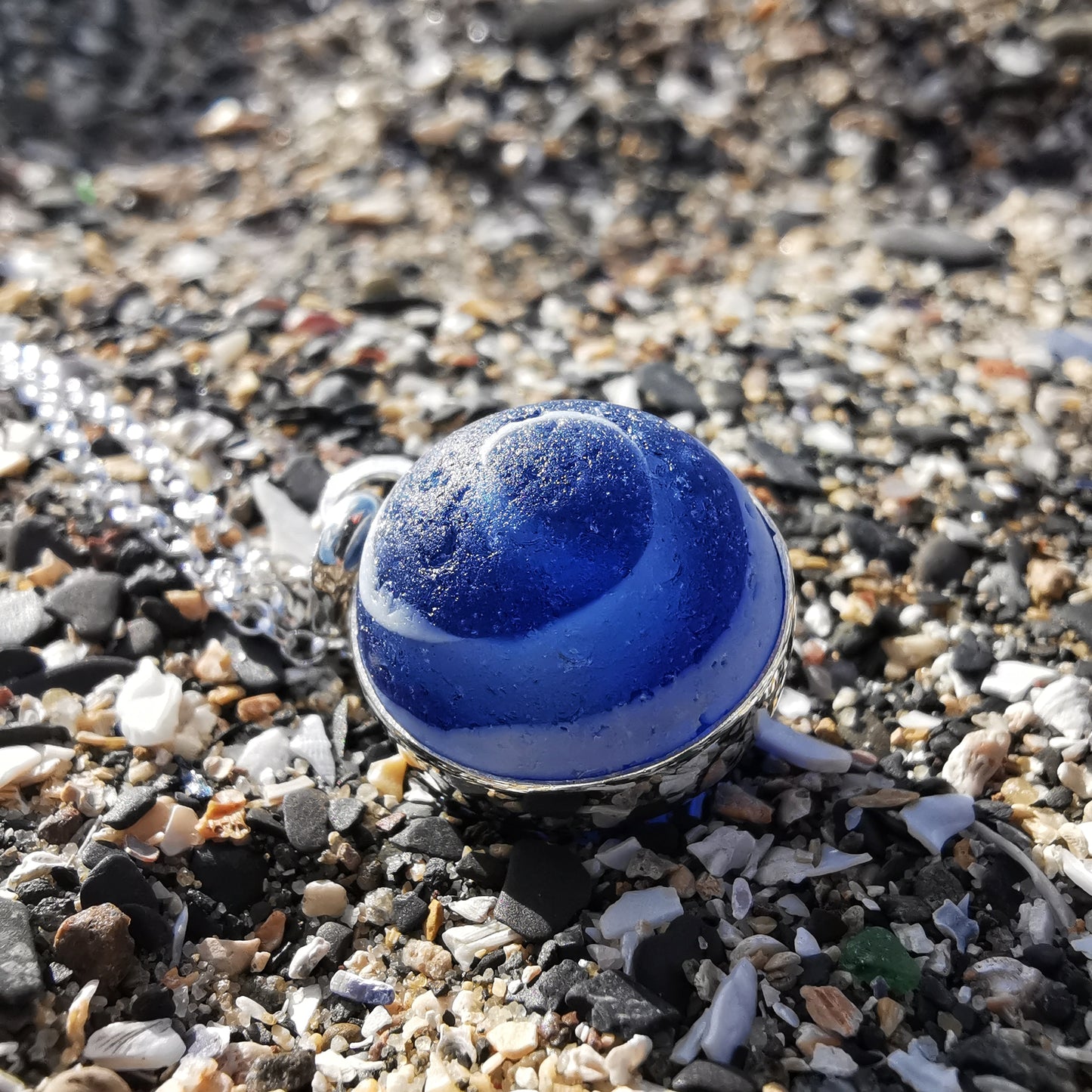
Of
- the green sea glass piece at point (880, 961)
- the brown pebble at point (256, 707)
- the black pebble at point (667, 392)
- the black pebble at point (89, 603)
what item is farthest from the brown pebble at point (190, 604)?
the green sea glass piece at point (880, 961)

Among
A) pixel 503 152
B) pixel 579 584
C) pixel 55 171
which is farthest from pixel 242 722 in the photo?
pixel 55 171

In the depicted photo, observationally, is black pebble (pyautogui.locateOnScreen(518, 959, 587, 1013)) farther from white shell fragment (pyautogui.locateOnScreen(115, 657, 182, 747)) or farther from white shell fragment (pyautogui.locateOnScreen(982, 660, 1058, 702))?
white shell fragment (pyautogui.locateOnScreen(982, 660, 1058, 702))

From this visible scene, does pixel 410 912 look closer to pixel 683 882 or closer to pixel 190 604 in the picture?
pixel 683 882

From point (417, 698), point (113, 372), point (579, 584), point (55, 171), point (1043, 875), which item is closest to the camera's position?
point (579, 584)

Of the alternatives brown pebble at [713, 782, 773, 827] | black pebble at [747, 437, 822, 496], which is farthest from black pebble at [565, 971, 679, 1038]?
black pebble at [747, 437, 822, 496]

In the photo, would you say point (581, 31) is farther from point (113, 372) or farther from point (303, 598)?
point (303, 598)

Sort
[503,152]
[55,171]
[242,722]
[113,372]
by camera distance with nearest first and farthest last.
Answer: [242,722] → [113,372] → [503,152] → [55,171]
